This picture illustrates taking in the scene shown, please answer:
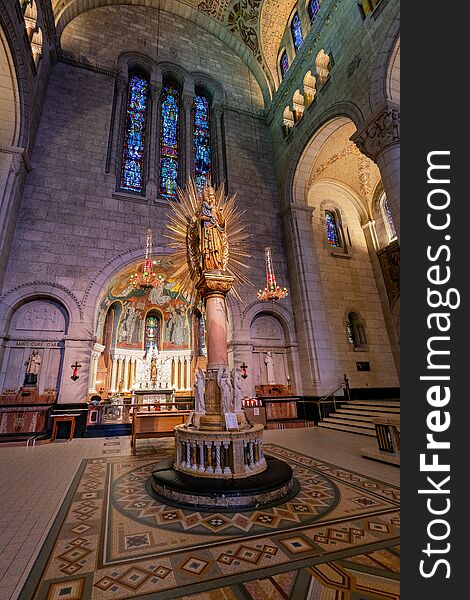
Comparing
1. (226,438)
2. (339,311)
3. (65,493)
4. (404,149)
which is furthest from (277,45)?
(65,493)

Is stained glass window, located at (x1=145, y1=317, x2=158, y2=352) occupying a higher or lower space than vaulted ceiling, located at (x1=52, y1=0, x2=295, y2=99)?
lower

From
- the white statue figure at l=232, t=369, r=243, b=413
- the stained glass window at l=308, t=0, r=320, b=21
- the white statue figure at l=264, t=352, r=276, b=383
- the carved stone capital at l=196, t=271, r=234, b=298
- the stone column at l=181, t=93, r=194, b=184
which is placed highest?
the stained glass window at l=308, t=0, r=320, b=21

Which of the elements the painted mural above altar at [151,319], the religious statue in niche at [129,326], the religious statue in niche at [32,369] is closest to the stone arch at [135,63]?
the painted mural above altar at [151,319]

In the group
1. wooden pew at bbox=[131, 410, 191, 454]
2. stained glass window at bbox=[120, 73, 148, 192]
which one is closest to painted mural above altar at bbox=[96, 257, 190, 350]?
stained glass window at bbox=[120, 73, 148, 192]

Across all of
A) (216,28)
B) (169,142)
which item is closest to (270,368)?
(169,142)

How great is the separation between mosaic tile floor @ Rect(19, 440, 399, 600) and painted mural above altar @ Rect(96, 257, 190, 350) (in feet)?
34.6

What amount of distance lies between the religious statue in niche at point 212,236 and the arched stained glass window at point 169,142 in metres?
6.95

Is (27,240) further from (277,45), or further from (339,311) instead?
(277,45)

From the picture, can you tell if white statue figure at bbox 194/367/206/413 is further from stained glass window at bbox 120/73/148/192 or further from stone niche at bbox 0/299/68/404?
stained glass window at bbox 120/73/148/192

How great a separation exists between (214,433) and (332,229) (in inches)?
515

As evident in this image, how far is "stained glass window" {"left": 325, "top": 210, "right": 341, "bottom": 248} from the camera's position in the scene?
1445cm

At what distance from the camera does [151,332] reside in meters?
15.4

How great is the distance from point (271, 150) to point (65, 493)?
15.5m

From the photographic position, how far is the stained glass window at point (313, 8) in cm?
1208
